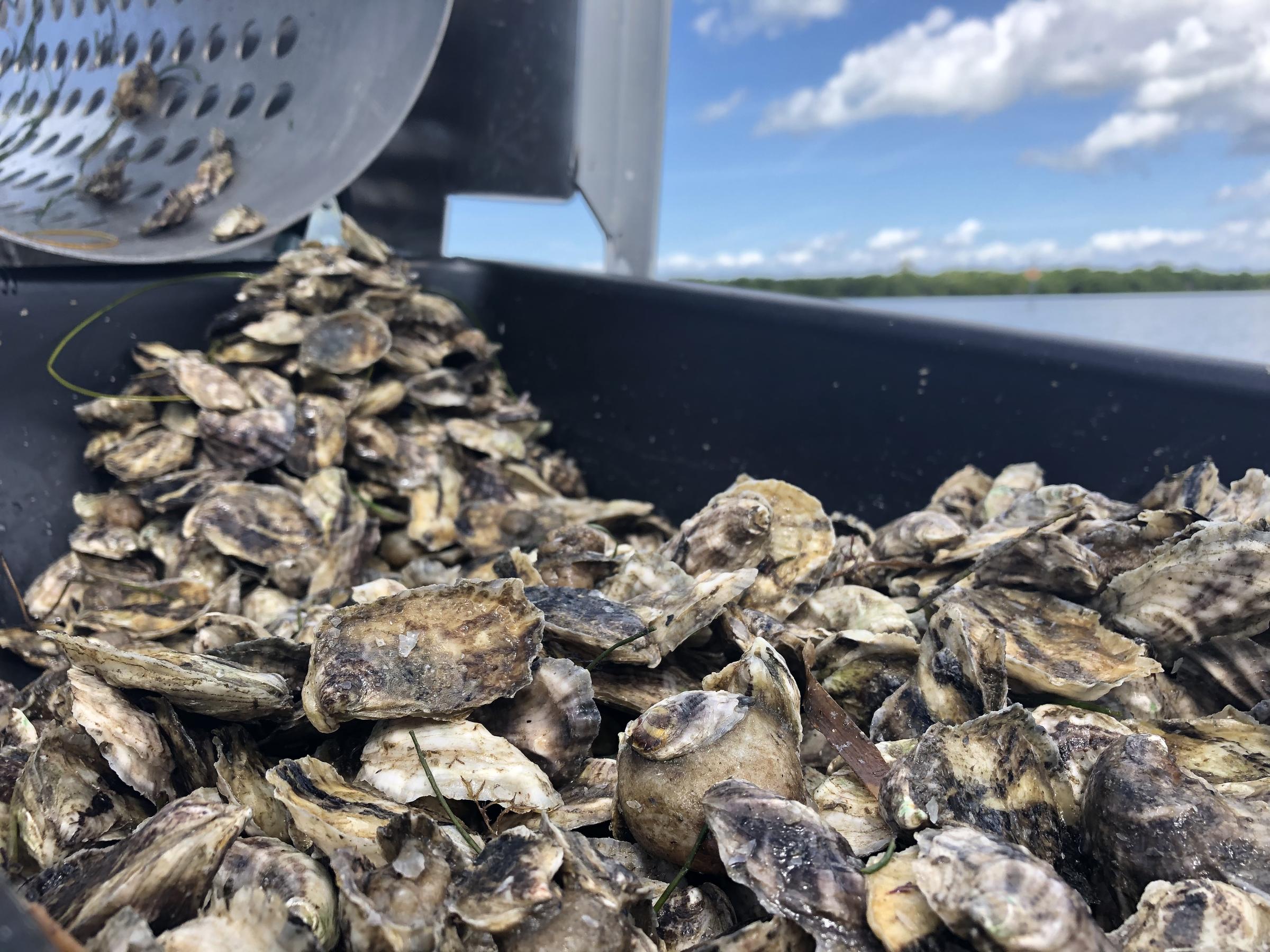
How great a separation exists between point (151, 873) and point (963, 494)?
115cm

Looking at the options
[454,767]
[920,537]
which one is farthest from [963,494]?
[454,767]

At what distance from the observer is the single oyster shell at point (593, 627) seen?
2.53 ft

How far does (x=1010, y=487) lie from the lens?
1207 mm

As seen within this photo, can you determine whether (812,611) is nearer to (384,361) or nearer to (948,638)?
(948,638)

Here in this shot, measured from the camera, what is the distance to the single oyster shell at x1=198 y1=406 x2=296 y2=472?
1.42m

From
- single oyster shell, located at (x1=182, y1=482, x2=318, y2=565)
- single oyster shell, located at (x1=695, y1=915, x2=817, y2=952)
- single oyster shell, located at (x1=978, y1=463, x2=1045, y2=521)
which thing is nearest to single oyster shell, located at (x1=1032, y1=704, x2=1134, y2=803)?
single oyster shell, located at (x1=695, y1=915, x2=817, y2=952)

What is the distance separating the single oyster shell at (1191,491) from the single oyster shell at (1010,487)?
0.15m

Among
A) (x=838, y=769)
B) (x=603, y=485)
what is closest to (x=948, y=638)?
(x=838, y=769)

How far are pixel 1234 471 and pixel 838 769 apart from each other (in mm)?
776

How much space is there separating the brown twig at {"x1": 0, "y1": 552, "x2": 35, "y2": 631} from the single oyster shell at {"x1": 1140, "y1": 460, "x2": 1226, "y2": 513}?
1670 mm

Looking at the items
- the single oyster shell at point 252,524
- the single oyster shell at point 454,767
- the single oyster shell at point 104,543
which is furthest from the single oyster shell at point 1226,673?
the single oyster shell at point 104,543

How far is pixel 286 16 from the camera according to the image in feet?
5.94

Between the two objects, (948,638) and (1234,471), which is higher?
(1234,471)

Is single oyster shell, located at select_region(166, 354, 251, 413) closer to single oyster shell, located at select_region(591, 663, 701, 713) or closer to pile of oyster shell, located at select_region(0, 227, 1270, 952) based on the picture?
pile of oyster shell, located at select_region(0, 227, 1270, 952)
